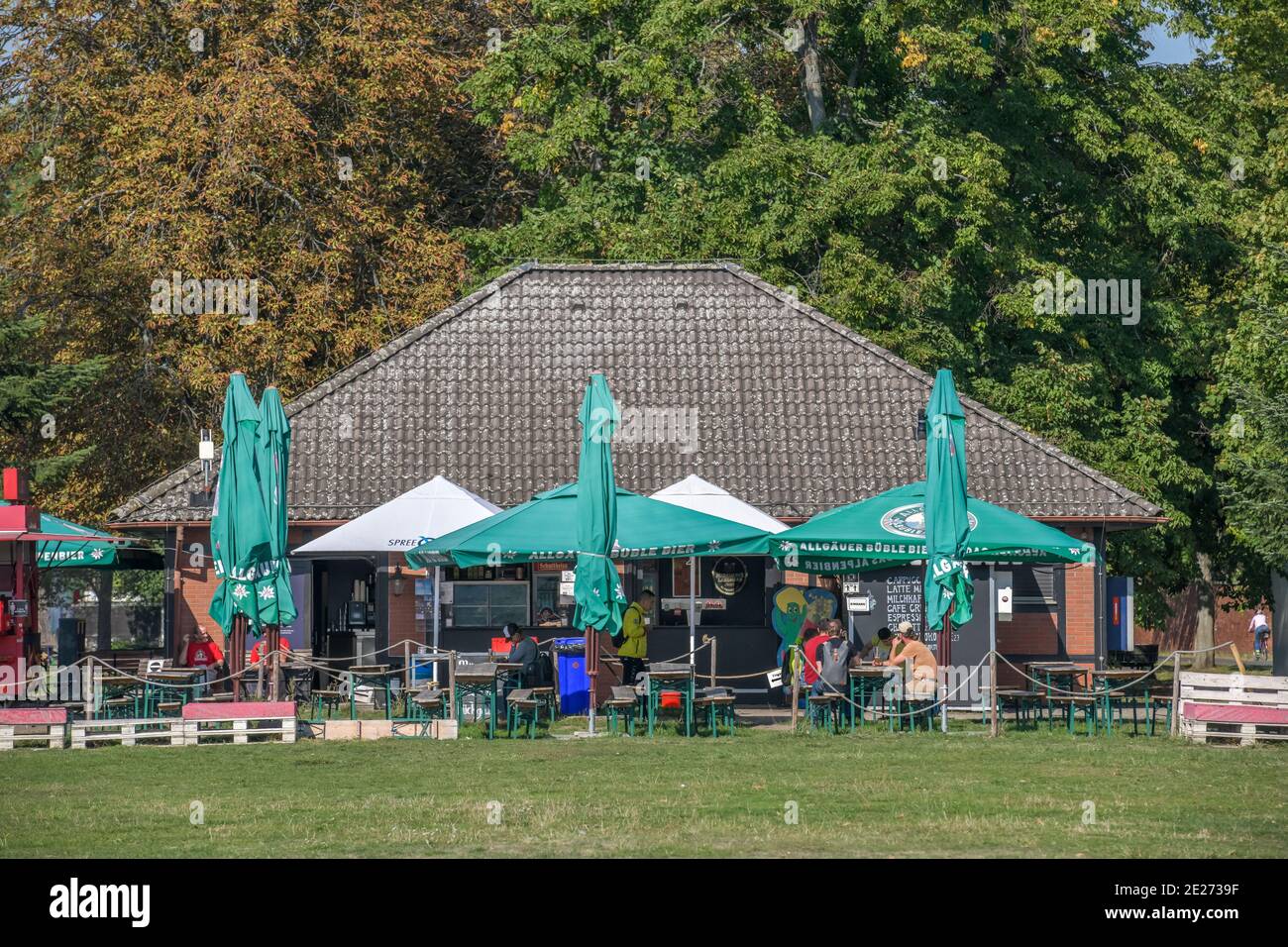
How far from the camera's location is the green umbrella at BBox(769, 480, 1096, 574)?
21062 millimetres

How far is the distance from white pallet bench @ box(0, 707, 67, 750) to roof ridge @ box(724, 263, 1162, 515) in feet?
48.0


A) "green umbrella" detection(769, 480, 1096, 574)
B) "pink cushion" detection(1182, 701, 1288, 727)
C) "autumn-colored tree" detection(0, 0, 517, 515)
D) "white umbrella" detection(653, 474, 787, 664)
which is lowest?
"pink cushion" detection(1182, 701, 1288, 727)

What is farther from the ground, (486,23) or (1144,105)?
(486,23)

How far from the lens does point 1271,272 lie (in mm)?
30922

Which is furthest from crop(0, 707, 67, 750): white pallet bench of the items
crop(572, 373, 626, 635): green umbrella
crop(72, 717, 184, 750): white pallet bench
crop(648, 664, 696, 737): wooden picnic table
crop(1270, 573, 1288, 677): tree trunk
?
crop(1270, 573, 1288, 677): tree trunk

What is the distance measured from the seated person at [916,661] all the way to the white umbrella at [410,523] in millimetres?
5582

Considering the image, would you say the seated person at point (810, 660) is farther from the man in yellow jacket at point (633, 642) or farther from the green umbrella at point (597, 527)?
the green umbrella at point (597, 527)

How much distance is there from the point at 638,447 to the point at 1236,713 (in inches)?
462

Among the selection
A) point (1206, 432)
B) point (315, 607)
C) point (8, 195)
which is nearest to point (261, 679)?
point (315, 607)

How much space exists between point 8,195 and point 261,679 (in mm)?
26794

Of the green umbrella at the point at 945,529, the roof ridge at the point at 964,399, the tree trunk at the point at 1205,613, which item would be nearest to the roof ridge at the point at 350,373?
the roof ridge at the point at 964,399

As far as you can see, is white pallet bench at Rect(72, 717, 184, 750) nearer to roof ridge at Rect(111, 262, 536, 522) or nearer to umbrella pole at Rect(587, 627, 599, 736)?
umbrella pole at Rect(587, 627, 599, 736)
